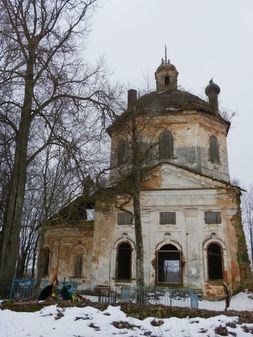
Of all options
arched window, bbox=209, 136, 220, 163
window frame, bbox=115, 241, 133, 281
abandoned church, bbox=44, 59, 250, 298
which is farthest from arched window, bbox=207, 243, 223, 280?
arched window, bbox=209, 136, 220, 163

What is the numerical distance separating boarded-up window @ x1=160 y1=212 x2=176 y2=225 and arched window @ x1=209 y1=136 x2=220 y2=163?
18.3 ft

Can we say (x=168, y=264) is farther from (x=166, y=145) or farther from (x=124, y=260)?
(x=166, y=145)

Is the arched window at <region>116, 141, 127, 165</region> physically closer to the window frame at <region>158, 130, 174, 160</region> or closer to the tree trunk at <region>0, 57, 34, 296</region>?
the window frame at <region>158, 130, 174, 160</region>

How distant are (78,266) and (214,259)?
9.19 meters

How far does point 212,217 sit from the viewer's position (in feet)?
79.7

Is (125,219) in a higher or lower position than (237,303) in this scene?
higher

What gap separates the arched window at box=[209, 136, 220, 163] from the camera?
92.0 feet

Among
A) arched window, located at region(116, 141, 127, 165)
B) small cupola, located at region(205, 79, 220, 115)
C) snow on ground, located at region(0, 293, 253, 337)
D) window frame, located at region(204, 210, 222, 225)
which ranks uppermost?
small cupola, located at region(205, 79, 220, 115)

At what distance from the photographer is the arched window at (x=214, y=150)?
92.0 ft

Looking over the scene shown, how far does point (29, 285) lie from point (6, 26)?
10917 millimetres

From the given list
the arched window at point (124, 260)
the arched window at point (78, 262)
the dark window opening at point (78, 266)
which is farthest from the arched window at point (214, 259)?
the dark window opening at point (78, 266)

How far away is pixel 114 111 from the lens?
18.6 m

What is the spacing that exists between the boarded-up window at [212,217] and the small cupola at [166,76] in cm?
1271

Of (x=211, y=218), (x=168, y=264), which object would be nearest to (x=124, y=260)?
(x=168, y=264)
